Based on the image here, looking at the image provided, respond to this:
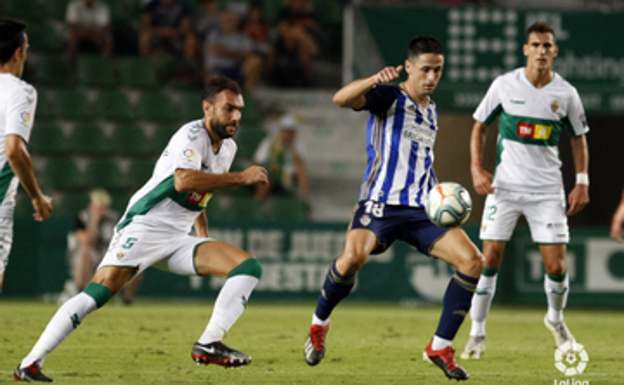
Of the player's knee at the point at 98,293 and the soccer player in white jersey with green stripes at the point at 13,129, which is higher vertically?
the soccer player in white jersey with green stripes at the point at 13,129

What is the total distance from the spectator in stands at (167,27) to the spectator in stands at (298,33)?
168 centimetres

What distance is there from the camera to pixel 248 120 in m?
16.2

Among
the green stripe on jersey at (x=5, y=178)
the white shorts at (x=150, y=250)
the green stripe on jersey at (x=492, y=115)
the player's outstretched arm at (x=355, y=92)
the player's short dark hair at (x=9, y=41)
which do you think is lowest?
the white shorts at (x=150, y=250)

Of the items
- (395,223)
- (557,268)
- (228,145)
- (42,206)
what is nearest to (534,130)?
(557,268)

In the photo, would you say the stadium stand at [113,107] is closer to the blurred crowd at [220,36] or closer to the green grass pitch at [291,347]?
the blurred crowd at [220,36]

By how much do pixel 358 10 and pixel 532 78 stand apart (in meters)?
5.44

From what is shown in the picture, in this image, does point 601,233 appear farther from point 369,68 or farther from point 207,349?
point 207,349

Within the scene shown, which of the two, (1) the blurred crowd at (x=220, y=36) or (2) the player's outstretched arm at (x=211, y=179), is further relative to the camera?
(1) the blurred crowd at (x=220, y=36)

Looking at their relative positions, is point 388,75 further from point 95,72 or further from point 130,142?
point 95,72

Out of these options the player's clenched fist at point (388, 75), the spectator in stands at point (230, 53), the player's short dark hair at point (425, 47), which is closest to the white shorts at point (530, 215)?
the player's short dark hair at point (425, 47)

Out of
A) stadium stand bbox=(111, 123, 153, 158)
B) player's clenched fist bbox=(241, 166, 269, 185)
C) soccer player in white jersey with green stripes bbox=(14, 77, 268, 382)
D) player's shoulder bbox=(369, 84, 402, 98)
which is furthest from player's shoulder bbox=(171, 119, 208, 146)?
stadium stand bbox=(111, 123, 153, 158)

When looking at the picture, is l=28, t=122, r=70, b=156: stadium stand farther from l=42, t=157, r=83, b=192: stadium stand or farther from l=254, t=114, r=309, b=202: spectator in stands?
l=254, t=114, r=309, b=202: spectator in stands

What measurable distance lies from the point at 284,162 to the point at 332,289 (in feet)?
28.3

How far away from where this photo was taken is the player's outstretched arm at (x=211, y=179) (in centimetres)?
563
